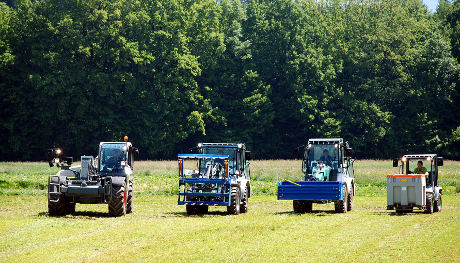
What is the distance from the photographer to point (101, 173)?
89.7 ft

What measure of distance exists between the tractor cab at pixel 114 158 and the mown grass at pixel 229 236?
1650 mm

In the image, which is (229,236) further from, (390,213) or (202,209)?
(390,213)

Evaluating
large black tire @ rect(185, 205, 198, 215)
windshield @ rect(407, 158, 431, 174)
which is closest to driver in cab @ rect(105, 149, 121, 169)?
large black tire @ rect(185, 205, 198, 215)

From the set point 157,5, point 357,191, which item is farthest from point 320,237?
point 157,5

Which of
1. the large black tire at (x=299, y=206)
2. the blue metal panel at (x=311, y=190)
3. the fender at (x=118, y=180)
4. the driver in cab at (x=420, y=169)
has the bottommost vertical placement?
the large black tire at (x=299, y=206)

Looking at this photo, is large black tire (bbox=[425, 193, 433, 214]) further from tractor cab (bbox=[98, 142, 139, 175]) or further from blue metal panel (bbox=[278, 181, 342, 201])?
tractor cab (bbox=[98, 142, 139, 175])

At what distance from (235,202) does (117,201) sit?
13.9 ft

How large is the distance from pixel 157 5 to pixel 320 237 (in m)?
58.3

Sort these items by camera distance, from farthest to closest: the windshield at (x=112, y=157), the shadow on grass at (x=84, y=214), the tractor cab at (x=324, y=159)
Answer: the tractor cab at (x=324, y=159), the windshield at (x=112, y=157), the shadow on grass at (x=84, y=214)

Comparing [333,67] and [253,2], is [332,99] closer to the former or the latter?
[333,67]

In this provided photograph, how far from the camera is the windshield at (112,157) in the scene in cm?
2752

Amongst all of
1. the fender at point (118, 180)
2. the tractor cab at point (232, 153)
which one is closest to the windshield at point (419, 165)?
the tractor cab at point (232, 153)

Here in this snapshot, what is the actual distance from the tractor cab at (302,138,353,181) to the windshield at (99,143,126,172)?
6.99 m

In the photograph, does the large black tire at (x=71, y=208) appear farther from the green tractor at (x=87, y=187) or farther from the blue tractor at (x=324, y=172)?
the blue tractor at (x=324, y=172)
